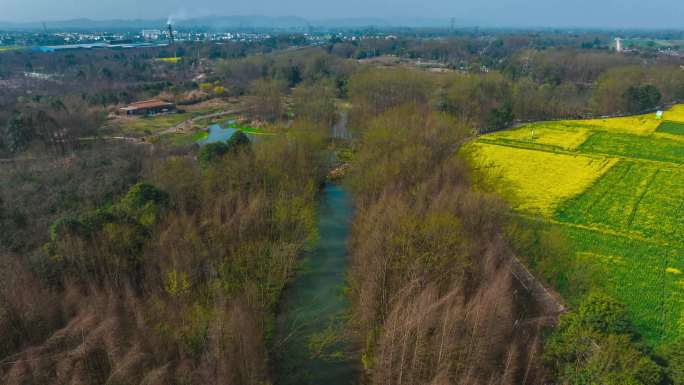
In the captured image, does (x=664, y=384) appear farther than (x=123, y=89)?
No

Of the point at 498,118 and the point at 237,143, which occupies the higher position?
the point at 237,143

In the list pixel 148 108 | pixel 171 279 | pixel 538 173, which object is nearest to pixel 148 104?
pixel 148 108

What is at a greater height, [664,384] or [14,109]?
[14,109]

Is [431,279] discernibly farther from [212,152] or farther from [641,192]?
[641,192]

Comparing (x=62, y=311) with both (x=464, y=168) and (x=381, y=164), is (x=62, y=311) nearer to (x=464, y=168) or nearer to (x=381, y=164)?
(x=381, y=164)

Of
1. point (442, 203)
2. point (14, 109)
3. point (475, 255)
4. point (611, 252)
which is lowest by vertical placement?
point (611, 252)

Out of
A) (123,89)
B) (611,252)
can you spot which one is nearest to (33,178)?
(611,252)

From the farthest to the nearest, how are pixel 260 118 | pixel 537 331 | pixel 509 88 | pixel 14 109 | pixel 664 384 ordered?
pixel 509 88
pixel 260 118
pixel 14 109
pixel 537 331
pixel 664 384

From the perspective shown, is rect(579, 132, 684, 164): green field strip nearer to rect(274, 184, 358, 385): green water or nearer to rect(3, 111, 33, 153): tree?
rect(274, 184, 358, 385): green water
